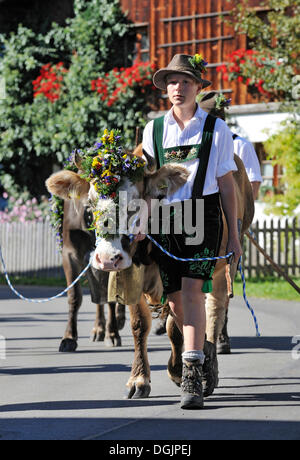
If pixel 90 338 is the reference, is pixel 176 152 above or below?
above

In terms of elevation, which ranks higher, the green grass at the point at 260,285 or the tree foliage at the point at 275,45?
the tree foliage at the point at 275,45

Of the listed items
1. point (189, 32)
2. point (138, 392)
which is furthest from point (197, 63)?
point (189, 32)

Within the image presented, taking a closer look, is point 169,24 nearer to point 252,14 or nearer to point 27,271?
point 252,14

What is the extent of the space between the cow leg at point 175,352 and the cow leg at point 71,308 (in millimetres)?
2637

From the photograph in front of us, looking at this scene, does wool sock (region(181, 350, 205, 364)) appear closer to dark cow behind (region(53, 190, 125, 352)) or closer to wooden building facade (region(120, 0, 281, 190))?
dark cow behind (region(53, 190, 125, 352))

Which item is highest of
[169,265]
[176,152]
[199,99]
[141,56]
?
[141,56]

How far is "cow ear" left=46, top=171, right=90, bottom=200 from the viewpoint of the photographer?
20.6 ft

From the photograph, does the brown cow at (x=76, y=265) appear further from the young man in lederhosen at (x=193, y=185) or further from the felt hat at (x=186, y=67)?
the felt hat at (x=186, y=67)

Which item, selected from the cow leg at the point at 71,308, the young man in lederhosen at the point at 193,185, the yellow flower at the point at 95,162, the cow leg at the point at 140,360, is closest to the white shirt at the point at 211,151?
the young man in lederhosen at the point at 193,185

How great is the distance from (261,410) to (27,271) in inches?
670

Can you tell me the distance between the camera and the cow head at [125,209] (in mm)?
5875

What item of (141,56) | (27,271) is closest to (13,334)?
(27,271)

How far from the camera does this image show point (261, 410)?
19.1 ft

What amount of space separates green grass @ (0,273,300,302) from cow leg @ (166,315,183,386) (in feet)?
25.0
